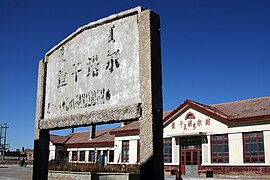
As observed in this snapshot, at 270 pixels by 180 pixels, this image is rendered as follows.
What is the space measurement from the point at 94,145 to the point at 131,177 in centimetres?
2391

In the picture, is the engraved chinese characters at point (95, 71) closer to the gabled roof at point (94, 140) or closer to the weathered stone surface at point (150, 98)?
the weathered stone surface at point (150, 98)

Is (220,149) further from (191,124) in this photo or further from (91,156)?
(91,156)

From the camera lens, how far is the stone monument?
14.6 ft

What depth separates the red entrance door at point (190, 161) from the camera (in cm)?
2444

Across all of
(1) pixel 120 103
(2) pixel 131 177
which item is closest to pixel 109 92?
(1) pixel 120 103

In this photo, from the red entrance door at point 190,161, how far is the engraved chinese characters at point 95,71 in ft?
63.6

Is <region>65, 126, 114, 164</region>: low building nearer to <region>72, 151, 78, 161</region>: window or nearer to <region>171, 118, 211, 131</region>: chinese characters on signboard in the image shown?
<region>72, 151, 78, 161</region>: window

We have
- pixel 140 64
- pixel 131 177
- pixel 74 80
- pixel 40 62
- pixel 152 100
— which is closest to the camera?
pixel 152 100

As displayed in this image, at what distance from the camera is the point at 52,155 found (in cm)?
4231

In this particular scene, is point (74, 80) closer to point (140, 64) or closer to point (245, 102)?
point (140, 64)

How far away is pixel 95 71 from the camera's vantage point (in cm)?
560

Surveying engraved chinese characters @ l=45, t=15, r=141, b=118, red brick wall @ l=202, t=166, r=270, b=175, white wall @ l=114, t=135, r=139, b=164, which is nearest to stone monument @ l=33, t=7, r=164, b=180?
engraved chinese characters @ l=45, t=15, r=141, b=118

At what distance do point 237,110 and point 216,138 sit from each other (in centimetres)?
264

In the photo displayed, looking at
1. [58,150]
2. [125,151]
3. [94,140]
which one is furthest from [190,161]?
[58,150]
